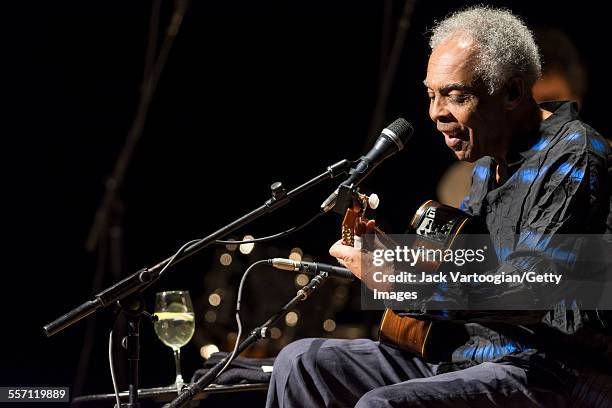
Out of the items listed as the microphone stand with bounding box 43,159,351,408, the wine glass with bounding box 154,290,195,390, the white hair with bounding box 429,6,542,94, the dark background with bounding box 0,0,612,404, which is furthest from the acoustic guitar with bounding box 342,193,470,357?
the dark background with bounding box 0,0,612,404

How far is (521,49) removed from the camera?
82.0 inches

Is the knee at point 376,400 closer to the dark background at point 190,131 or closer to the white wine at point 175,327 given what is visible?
the white wine at point 175,327

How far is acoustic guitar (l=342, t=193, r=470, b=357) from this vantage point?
76.2 inches

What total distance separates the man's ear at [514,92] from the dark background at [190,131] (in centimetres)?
176

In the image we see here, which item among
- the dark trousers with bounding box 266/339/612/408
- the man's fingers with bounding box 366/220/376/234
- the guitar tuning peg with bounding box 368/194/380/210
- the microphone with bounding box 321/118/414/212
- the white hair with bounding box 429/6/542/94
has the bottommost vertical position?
the dark trousers with bounding box 266/339/612/408

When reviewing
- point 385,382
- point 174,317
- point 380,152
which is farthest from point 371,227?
point 174,317

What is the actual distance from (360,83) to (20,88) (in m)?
1.59

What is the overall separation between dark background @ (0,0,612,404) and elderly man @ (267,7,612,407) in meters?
1.73

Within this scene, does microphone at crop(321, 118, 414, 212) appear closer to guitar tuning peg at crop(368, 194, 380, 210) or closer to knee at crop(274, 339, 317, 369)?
guitar tuning peg at crop(368, 194, 380, 210)

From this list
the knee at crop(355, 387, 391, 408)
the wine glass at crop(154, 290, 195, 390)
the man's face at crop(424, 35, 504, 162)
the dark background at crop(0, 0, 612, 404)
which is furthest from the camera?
the dark background at crop(0, 0, 612, 404)

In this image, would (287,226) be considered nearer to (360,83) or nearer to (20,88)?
(360,83)

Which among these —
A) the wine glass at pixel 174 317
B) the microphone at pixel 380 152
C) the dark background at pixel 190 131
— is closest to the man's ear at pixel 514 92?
the microphone at pixel 380 152

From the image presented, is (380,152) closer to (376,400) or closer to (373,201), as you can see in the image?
(373,201)

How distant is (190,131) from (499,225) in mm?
2235
